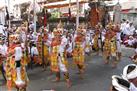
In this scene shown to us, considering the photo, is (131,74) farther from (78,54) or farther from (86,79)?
(78,54)

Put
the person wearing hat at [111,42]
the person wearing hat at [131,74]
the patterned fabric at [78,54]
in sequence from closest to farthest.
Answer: the person wearing hat at [131,74], the patterned fabric at [78,54], the person wearing hat at [111,42]

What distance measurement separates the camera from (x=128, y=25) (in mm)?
25438

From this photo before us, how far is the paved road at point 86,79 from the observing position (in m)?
11.8

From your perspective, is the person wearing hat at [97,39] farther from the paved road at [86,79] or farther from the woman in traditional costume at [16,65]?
the woman in traditional costume at [16,65]

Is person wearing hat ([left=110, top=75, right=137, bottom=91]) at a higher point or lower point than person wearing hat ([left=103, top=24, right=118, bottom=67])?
higher

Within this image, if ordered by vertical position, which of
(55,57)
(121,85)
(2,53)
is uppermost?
(121,85)

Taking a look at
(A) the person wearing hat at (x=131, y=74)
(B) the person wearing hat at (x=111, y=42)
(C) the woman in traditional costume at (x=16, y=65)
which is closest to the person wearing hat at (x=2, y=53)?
(C) the woman in traditional costume at (x=16, y=65)

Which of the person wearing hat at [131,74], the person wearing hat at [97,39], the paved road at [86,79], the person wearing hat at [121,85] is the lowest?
the paved road at [86,79]

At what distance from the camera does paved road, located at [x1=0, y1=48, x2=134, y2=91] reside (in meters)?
11.8

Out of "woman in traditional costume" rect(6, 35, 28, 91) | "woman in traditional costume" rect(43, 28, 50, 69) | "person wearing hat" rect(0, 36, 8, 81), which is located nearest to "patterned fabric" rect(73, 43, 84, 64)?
"woman in traditional costume" rect(43, 28, 50, 69)

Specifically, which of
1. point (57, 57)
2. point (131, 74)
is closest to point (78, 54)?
point (57, 57)

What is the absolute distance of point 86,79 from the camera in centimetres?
1320

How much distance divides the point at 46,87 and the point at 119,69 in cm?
405

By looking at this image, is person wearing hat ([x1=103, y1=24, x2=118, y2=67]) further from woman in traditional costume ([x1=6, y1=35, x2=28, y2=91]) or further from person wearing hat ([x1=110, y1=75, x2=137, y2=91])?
person wearing hat ([x1=110, y1=75, x2=137, y2=91])
